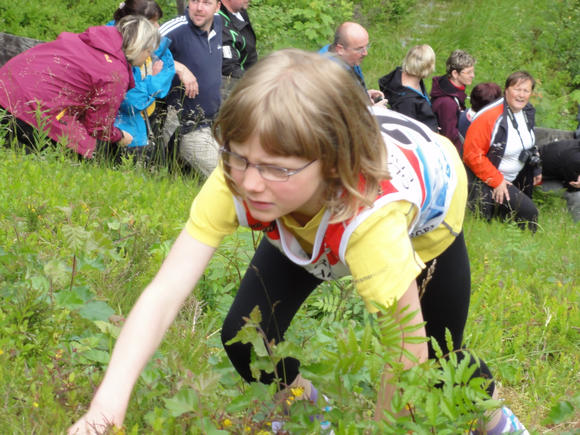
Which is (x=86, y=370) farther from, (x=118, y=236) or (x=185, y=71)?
(x=185, y=71)

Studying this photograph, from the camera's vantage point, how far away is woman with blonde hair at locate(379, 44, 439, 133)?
24.7 feet

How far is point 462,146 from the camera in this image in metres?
8.05

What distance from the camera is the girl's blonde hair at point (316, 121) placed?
5.62 feet

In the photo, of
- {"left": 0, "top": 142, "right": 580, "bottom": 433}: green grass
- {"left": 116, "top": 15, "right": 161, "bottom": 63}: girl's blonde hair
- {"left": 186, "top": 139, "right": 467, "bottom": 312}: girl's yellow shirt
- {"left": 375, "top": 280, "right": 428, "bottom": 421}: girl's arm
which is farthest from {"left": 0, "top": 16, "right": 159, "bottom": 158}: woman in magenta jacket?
{"left": 375, "top": 280, "right": 428, "bottom": 421}: girl's arm

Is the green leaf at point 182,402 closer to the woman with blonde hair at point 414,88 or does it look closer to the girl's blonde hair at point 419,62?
the woman with blonde hair at point 414,88

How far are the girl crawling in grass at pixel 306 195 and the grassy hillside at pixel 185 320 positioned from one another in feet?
0.42

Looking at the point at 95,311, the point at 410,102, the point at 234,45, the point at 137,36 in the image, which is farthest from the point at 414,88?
the point at 95,311

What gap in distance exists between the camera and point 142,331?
1875mm

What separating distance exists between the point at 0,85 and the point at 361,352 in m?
4.49

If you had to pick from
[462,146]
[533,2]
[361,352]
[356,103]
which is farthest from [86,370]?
[533,2]

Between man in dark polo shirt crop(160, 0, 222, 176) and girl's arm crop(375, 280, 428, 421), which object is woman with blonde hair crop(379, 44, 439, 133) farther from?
girl's arm crop(375, 280, 428, 421)

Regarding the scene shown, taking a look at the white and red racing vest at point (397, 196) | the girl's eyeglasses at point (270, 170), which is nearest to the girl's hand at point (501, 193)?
the white and red racing vest at point (397, 196)

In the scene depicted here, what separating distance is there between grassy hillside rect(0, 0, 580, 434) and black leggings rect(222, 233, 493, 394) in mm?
106

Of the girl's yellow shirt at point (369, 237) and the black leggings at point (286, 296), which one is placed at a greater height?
the girl's yellow shirt at point (369, 237)
